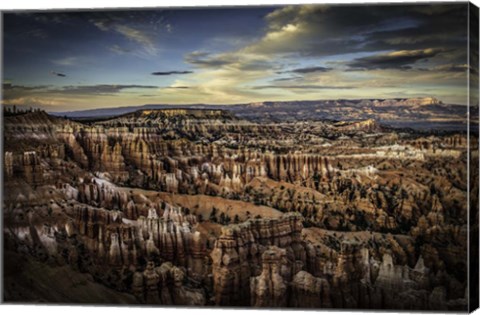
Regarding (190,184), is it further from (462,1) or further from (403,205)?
(462,1)

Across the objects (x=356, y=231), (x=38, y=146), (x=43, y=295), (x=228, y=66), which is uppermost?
(x=228, y=66)

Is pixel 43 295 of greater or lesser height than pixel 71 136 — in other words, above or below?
below

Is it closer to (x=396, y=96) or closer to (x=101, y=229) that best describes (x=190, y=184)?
(x=101, y=229)

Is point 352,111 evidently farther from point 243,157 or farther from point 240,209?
point 240,209

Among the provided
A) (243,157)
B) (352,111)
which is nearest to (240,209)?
(243,157)

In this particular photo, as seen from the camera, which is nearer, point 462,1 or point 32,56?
point 462,1

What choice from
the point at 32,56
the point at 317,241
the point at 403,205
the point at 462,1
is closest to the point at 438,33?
the point at 462,1
